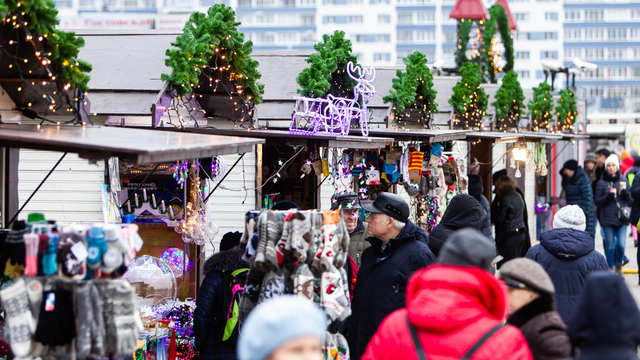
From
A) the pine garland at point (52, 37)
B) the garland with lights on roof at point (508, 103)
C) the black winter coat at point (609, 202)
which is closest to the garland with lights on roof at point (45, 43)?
the pine garland at point (52, 37)

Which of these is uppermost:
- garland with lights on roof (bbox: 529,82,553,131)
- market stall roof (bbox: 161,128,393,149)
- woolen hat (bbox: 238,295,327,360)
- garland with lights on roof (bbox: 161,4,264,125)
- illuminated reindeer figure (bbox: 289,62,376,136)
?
garland with lights on roof (bbox: 529,82,553,131)

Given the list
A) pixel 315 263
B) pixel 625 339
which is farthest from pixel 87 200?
pixel 625 339

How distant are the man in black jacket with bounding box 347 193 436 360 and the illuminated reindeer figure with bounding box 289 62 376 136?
3079mm

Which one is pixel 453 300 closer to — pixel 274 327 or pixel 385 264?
pixel 274 327

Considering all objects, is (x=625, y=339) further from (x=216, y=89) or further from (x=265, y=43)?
(x=265, y=43)

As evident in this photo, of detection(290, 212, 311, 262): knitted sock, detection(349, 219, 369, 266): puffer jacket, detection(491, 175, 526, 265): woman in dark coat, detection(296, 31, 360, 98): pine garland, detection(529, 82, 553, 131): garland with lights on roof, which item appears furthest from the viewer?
detection(529, 82, 553, 131): garland with lights on roof

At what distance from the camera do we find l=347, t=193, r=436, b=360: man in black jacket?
5.62 metres

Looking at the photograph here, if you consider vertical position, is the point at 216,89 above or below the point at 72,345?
above

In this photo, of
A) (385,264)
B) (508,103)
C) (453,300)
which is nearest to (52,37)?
(385,264)

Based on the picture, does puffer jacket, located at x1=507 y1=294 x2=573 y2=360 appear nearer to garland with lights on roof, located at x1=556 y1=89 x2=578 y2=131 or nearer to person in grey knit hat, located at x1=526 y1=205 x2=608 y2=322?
person in grey knit hat, located at x1=526 y1=205 x2=608 y2=322

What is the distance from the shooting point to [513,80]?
17.1 m

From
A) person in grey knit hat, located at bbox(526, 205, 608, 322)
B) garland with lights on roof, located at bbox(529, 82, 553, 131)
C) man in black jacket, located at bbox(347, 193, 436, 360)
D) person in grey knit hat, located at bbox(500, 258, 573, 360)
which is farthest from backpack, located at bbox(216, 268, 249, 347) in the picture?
garland with lights on roof, located at bbox(529, 82, 553, 131)

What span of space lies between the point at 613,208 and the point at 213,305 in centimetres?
929

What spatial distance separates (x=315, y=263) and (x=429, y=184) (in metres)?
6.23
